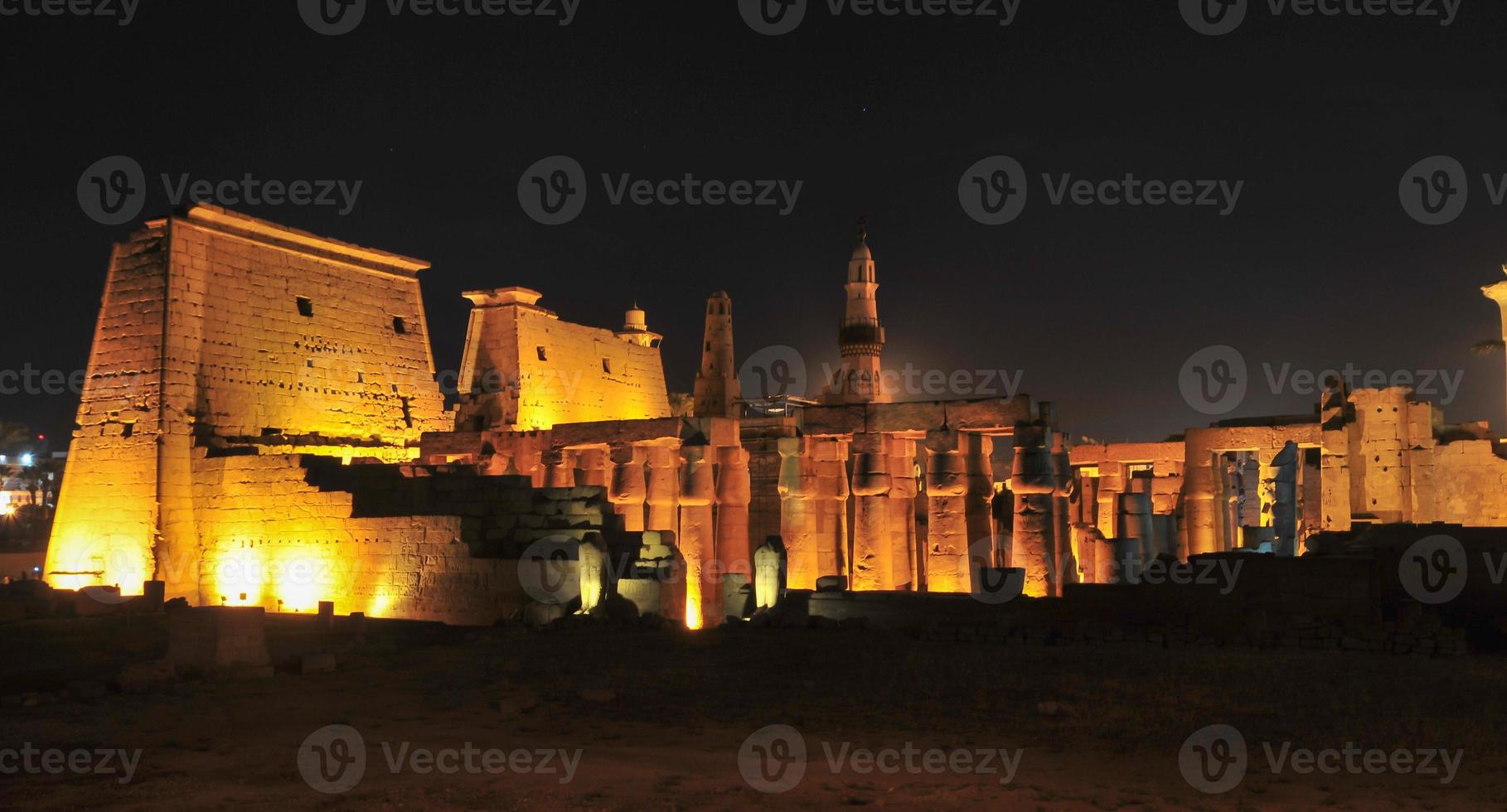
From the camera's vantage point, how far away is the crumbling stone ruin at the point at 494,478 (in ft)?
66.4

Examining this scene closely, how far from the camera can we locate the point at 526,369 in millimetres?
32156

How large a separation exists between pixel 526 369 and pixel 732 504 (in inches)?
410

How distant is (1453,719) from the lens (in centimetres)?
908

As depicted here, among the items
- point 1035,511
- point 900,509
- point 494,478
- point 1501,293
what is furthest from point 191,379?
point 1501,293

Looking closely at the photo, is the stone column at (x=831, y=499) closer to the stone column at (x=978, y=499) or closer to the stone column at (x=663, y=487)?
the stone column at (x=978, y=499)

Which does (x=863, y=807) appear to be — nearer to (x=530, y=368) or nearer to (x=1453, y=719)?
(x=1453, y=719)

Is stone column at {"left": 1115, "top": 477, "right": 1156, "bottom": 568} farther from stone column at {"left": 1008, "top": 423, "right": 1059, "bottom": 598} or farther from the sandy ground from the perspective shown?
the sandy ground

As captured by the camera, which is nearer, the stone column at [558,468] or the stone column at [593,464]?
the stone column at [593,464]

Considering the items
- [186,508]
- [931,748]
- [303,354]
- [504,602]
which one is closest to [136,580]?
[186,508]

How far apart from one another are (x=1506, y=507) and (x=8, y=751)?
2702 cm

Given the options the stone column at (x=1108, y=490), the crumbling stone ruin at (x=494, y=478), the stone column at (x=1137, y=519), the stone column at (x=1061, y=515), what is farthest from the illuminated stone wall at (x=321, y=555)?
the stone column at (x=1108, y=490)

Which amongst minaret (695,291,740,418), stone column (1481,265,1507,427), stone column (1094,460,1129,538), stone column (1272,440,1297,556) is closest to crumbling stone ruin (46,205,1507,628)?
stone column (1272,440,1297,556)

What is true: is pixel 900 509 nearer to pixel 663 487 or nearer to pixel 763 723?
pixel 663 487

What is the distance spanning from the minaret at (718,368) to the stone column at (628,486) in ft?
40.3
